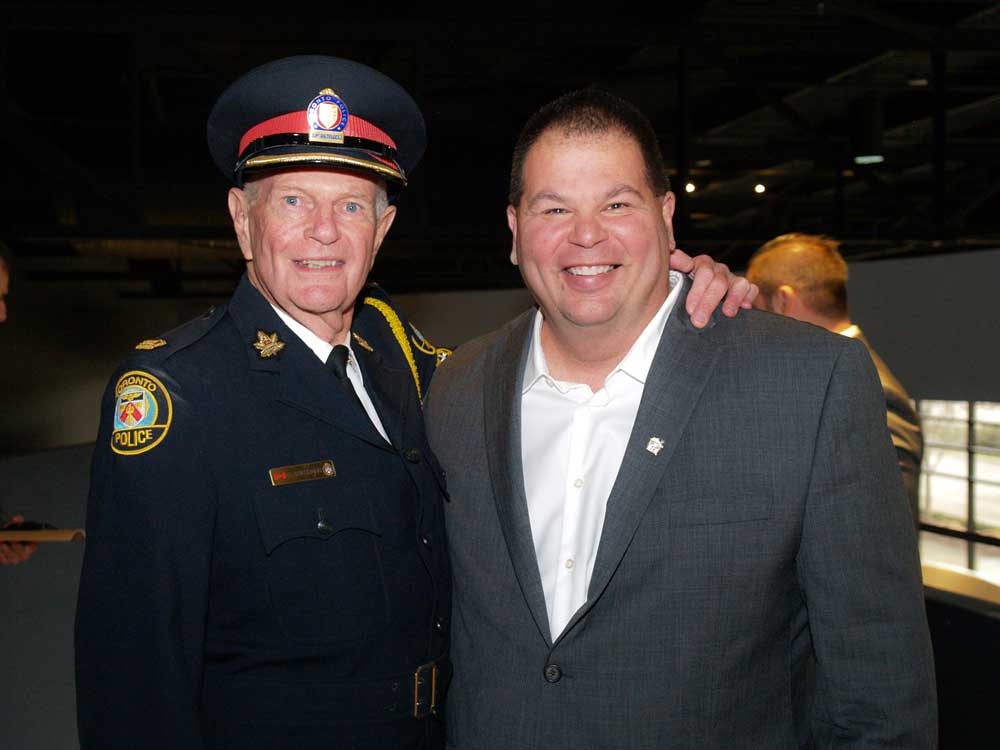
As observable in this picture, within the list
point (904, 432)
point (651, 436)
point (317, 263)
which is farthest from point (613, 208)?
point (904, 432)

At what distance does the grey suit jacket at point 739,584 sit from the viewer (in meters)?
1.48

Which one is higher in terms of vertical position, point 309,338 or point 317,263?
point 317,263

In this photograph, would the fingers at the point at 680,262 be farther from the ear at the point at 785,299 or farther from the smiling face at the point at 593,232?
the ear at the point at 785,299

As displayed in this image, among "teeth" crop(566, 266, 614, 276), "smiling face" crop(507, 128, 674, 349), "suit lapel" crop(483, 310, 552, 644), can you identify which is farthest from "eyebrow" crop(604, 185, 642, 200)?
"suit lapel" crop(483, 310, 552, 644)

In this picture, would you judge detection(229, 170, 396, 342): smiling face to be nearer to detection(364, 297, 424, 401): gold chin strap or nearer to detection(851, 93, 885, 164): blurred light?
detection(364, 297, 424, 401): gold chin strap

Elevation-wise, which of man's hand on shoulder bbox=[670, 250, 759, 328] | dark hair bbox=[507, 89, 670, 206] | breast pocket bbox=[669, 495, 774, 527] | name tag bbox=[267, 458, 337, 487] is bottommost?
breast pocket bbox=[669, 495, 774, 527]

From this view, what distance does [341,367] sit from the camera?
5.89ft

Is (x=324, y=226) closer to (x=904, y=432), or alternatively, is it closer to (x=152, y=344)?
(x=152, y=344)

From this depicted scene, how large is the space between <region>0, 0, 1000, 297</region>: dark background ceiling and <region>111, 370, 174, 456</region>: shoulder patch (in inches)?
145

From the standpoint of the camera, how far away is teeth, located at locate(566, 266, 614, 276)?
5.48 ft

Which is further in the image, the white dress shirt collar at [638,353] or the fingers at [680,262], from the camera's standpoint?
the fingers at [680,262]

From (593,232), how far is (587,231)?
0.01 m

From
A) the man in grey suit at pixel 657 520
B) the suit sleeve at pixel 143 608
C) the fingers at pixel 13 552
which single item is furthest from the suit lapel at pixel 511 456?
the fingers at pixel 13 552

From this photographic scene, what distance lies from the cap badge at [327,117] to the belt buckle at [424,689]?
0.94 metres
